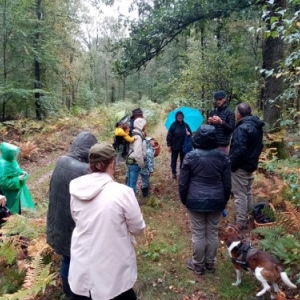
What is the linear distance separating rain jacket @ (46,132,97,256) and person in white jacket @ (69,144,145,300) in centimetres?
52

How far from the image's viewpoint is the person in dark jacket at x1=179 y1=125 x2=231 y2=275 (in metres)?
3.74

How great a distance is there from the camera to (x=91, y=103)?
3084 cm

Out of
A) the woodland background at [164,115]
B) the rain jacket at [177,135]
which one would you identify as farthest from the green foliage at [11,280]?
the rain jacket at [177,135]

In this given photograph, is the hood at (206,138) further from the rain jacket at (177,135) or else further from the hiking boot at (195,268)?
the rain jacket at (177,135)

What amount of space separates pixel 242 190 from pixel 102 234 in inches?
125

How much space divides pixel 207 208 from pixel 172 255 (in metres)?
1.25

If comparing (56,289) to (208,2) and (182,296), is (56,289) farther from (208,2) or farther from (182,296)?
(208,2)

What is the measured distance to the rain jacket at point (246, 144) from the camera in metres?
4.64

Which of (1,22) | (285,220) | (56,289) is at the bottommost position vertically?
(56,289)

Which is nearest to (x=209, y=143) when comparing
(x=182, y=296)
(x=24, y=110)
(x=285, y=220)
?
(x=285, y=220)

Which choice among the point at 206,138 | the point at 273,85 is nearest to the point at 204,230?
the point at 206,138

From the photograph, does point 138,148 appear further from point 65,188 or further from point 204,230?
point 65,188

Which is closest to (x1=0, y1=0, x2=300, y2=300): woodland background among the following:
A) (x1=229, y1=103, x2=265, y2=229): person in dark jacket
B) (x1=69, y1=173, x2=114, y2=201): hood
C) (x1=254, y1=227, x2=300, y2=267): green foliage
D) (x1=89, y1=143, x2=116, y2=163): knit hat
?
(x1=254, y1=227, x2=300, y2=267): green foliage

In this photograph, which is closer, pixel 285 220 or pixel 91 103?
Result: pixel 285 220
